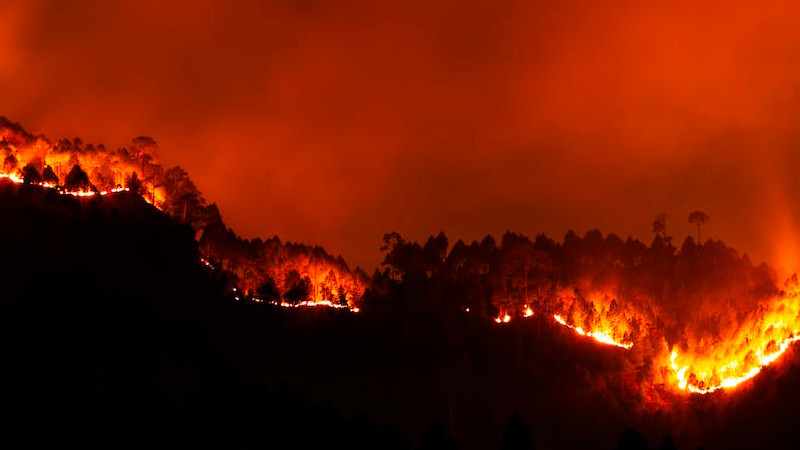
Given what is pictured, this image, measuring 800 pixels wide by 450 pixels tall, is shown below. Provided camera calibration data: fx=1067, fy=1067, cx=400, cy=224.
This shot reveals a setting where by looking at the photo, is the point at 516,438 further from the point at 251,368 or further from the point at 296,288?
the point at 296,288

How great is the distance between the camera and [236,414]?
190 feet

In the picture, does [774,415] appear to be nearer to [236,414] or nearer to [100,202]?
[236,414]

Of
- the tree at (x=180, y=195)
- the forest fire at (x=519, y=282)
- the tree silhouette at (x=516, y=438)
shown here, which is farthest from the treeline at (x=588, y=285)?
the tree silhouette at (x=516, y=438)

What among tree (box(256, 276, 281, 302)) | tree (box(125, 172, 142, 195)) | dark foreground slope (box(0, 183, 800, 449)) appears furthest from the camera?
tree (box(125, 172, 142, 195))

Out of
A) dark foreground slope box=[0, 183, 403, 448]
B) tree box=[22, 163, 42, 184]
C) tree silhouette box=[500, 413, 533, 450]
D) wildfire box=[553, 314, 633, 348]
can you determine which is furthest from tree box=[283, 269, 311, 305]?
tree silhouette box=[500, 413, 533, 450]

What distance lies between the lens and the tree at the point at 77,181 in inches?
3374

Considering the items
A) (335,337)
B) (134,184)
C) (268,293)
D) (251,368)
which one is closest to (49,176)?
(134,184)

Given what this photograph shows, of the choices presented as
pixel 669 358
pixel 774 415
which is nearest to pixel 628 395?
pixel 669 358

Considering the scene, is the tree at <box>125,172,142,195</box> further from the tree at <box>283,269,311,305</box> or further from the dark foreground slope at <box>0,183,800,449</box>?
the tree at <box>283,269,311,305</box>

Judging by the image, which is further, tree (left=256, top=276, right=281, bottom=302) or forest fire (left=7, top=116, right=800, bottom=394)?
tree (left=256, top=276, right=281, bottom=302)

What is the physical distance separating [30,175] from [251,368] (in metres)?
24.4

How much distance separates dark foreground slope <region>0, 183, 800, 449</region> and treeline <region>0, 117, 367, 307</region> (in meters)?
2.88

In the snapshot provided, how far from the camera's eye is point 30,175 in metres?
84.1

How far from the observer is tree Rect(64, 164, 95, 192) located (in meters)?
85.7
